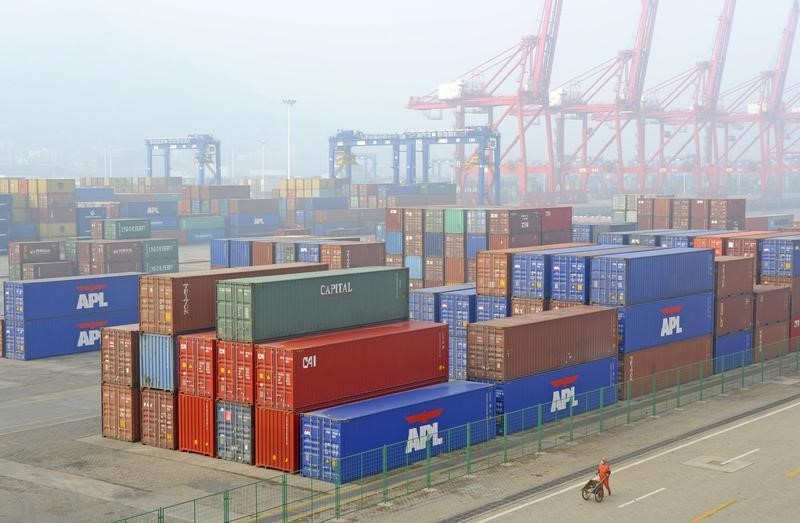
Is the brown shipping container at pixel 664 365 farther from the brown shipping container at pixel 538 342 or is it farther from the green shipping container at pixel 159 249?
the green shipping container at pixel 159 249

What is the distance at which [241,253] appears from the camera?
218 feet

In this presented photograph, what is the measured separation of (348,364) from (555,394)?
9.82 m

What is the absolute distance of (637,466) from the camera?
34875 millimetres

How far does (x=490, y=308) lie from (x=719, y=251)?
19.0m

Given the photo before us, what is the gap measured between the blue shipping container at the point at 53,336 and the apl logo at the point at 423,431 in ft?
97.2

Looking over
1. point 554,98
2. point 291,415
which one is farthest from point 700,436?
point 554,98

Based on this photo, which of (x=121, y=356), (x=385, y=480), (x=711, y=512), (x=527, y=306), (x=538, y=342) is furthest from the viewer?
(x=527, y=306)

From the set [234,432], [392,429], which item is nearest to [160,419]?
[234,432]

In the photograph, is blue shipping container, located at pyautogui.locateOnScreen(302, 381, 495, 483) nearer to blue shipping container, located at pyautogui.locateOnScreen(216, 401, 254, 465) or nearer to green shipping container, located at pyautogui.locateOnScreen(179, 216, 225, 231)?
blue shipping container, located at pyautogui.locateOnScreen(216, 401, 254, 465)

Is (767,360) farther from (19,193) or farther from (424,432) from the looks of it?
(19,193)

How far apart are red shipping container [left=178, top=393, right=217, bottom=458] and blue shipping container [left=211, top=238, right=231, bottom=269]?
3116 cm

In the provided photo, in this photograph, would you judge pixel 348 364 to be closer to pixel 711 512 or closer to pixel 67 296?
pixel 711 512

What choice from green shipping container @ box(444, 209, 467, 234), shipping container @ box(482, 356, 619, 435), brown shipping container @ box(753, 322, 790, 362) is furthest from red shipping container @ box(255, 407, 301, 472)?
green shipping container @ box(444, 209, 467, 234)

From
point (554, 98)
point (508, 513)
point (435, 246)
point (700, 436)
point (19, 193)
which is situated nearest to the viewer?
point (508, 513)
